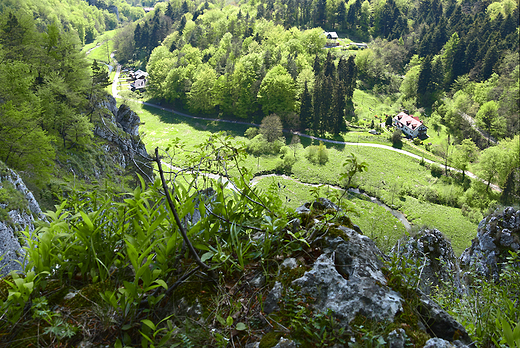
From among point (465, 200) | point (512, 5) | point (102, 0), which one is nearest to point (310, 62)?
point (465, 200)

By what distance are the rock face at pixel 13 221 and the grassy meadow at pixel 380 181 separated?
2033cm

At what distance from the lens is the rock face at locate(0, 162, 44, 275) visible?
9.76 meters

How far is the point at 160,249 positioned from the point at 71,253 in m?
0.97

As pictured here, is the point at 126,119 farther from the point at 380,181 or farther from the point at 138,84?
the point at 138,84

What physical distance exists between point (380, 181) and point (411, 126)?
25.4m

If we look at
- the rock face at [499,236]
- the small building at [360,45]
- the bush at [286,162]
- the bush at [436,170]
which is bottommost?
the bush at [436,170]

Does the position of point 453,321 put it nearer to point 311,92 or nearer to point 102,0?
point 311,92

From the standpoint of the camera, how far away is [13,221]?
11.7m

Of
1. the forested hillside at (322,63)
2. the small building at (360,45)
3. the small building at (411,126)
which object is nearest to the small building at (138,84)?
the forested hillside at (322,63)

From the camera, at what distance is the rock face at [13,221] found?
9763 mm

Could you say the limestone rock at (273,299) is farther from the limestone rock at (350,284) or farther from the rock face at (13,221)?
the rock face at (13,221)

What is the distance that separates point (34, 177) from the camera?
18.9 metres

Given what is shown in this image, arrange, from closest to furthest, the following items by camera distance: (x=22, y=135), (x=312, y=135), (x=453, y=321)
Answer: (x=453, y=321)
(x=22, y=135)
(x=312, y=135)

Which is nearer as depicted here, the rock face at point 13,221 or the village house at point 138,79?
the rock face at point 13,221
